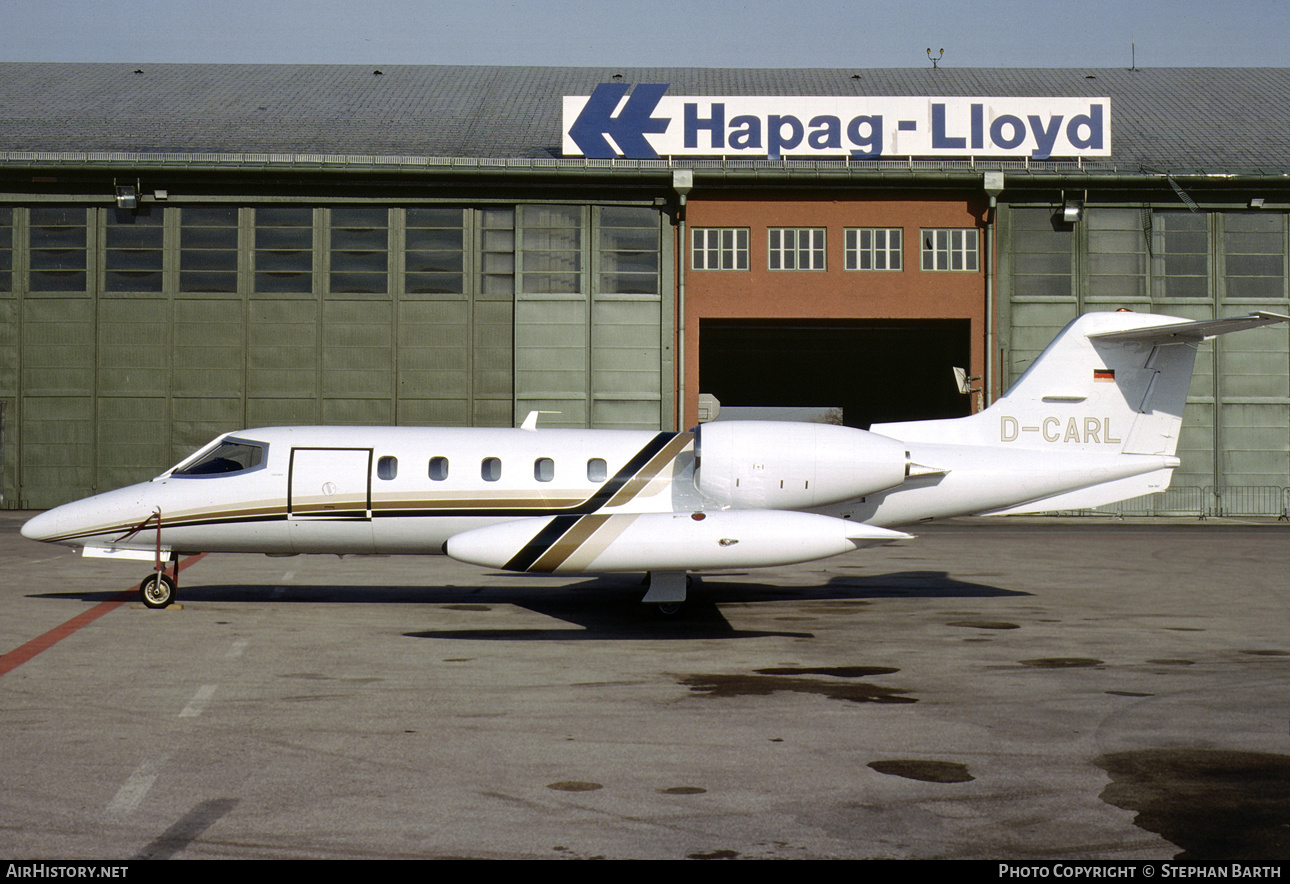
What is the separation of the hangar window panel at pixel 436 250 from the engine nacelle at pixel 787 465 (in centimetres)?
2474

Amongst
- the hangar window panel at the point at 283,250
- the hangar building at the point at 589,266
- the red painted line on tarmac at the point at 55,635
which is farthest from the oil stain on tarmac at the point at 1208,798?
the hangar window panel at the point at 283,250

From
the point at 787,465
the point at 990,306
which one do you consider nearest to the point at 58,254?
the point at 990,306

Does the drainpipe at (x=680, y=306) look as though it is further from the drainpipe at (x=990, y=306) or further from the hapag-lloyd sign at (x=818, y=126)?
the drainpipe at (x=990, y=306)

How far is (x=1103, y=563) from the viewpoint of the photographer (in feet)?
78.1

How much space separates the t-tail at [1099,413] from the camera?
17.2 metres

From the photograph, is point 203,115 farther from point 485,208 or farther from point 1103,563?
point 1103,563

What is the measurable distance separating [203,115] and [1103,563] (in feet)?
116

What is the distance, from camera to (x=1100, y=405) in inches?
680

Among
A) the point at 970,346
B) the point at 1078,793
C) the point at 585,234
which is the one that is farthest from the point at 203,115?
the point at 1078,793

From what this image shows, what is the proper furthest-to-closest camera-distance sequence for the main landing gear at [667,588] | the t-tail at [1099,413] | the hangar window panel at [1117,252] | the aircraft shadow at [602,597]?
the hangar window panel at [1117,252] → the t-tail at [1099,413] → the main landing gear at [667,588] → the aircraft shadow at [602,597]

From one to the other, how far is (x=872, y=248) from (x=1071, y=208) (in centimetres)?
691

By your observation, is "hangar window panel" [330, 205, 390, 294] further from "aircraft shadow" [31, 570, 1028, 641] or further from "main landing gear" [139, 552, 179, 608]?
"main landing gear" [139, 552, 179, 608]

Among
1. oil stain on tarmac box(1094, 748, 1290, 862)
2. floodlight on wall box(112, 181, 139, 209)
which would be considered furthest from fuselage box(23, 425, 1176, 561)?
floodlight on wall box(112, 181, 139, 209)

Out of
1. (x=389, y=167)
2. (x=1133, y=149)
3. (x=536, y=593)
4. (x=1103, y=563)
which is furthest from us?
(x=1133, y=149)
